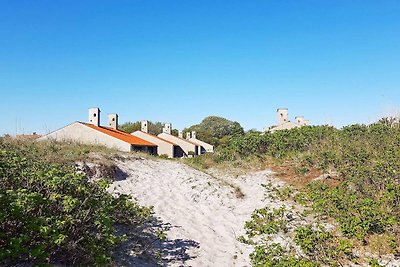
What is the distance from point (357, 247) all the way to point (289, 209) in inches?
122

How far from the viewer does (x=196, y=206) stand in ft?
38.2

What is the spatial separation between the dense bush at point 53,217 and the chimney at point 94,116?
2251cm

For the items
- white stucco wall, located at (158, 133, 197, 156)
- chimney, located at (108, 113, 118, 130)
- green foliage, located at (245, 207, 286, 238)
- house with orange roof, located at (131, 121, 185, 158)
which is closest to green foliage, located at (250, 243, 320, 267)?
green foliage, located at (245, 207, 286, 238)

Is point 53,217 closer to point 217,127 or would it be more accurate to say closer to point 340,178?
point 340,178

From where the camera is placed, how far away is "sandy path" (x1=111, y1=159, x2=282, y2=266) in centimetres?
778

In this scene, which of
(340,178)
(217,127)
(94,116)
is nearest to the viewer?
(340,178)

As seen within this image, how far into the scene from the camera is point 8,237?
4.64 metres

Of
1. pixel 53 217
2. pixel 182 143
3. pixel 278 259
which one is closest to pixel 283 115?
pixel 182 143

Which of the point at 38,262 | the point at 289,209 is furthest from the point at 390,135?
the point at 38,262

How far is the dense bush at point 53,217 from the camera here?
4.59 m

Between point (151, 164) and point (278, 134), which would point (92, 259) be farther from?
point (278, 134)

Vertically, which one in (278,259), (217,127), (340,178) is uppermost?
(217,127)

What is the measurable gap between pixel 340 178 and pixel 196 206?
5.66m

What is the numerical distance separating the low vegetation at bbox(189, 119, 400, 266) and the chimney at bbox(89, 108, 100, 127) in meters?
11.1
